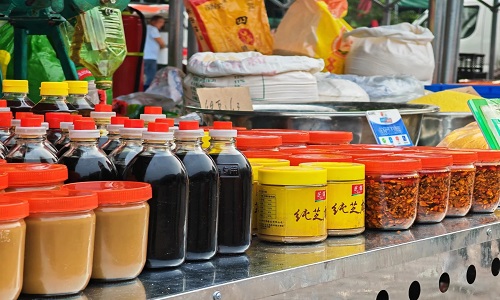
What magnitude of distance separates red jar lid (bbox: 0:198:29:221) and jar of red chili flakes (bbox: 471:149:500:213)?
1329mm

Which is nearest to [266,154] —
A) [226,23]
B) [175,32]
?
[226,23]

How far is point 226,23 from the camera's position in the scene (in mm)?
4570

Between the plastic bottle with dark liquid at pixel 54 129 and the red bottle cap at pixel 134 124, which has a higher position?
the red bottle cap at pixel 134 124

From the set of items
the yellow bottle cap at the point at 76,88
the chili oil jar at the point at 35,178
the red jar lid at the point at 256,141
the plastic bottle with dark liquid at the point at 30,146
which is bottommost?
the red jar lid at the point at 256,141

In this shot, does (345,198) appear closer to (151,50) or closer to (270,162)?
(270,162)

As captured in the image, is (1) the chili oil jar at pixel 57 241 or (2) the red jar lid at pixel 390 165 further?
(2) the red jar lid at pixel 390 165

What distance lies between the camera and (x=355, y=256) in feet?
5.21

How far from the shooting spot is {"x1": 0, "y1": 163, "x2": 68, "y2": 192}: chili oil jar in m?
1.29

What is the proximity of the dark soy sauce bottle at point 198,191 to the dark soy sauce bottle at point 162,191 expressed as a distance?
0.05 metres

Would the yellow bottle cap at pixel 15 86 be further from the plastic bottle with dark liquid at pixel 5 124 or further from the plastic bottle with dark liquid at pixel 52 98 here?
the plastic bottle with dark liquid at pixel 5 124

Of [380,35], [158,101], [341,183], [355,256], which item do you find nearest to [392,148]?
[341,183]

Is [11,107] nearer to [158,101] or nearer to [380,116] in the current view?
[380,116]

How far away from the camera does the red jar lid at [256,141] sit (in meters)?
2.01

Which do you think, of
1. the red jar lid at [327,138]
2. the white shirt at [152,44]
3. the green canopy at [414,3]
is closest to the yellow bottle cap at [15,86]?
the red jar lid at [327,138]
